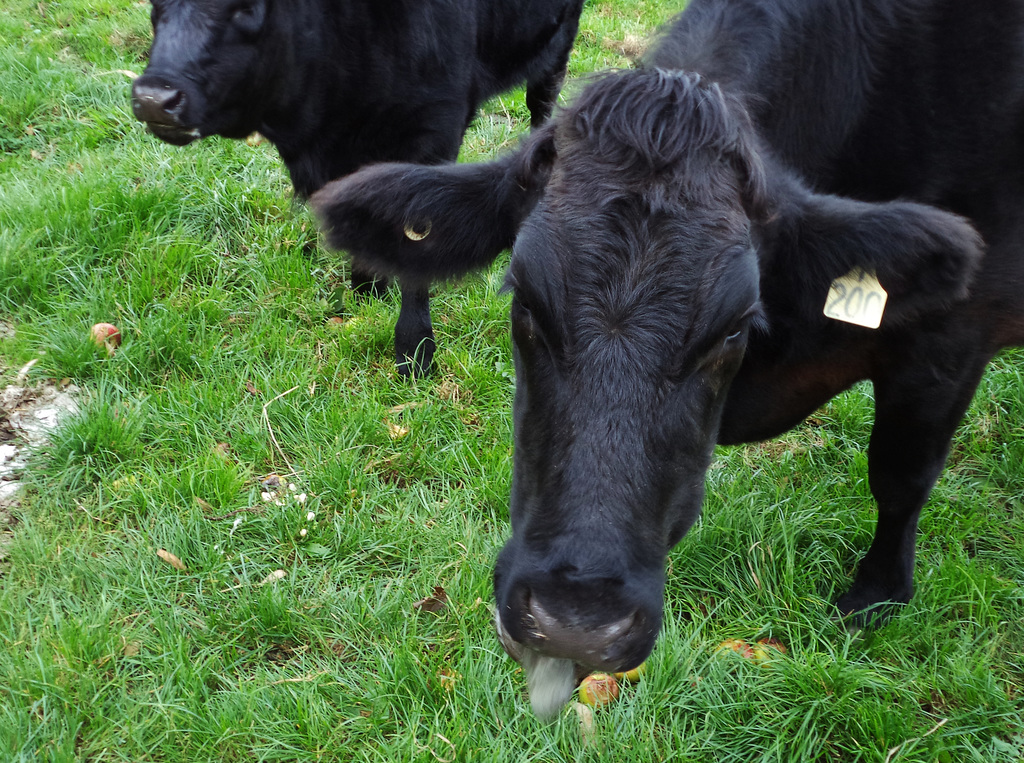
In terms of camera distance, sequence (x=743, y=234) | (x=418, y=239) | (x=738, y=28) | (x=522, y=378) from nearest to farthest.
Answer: (x=743, y=234), (x=522, y=378), (x=418, y=239), (x=738, y=28)

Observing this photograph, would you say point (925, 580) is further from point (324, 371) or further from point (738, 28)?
point (324, 371)

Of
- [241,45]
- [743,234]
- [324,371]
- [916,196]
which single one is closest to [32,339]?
[324,371]

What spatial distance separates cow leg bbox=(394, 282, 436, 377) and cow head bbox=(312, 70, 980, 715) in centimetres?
185

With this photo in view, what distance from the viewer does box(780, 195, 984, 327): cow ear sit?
205 cm

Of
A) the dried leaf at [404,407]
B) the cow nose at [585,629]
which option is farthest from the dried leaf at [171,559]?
the cow nose at [585,629]

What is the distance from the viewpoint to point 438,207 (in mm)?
2299

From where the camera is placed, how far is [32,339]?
13.4 ft

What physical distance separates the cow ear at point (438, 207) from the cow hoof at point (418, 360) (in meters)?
1.73

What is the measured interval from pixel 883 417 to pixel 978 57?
3.81ft

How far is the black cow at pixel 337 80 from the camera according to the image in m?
3.82

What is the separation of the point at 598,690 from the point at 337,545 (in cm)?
118

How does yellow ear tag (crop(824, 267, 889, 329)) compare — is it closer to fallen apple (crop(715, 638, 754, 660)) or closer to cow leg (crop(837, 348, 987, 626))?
cow leg (crop(837, 348, 987, 626))

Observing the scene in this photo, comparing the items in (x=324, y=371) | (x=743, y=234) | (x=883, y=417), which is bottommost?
(x=324, y=371)

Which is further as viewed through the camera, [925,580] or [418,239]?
[925,580]
